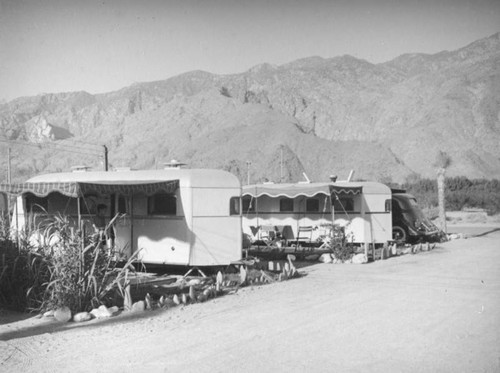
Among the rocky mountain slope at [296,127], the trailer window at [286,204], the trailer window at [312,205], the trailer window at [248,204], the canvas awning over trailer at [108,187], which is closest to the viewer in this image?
the canvas awning over trailer at [108,187]

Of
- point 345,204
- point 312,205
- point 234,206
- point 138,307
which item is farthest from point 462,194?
point 138,307

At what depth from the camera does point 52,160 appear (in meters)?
80.5

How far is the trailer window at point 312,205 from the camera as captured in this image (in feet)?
60.1

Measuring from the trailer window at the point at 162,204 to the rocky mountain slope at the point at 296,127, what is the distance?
44197mm

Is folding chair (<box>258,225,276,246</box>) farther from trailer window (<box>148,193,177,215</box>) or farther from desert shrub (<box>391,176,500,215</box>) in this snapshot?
desert shrub (<box>391,176,500,215</box>)

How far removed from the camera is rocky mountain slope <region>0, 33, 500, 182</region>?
211 feet

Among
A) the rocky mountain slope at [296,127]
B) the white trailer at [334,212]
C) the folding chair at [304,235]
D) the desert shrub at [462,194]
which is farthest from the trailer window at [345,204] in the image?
the rocky mountain slope at [296,127]

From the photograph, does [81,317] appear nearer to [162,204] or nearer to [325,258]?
[162,204]

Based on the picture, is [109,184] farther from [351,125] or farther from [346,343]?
[351,125]

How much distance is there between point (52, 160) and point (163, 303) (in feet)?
251

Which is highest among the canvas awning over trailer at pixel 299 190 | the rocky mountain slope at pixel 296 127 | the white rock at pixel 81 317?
the rocky mountain slope at pixel 296 127

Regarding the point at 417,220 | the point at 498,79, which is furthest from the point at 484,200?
the point at 498,79

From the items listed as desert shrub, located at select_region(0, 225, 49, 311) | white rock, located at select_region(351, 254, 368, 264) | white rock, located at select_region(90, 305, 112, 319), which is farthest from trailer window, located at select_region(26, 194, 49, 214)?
white rock, located at select_region(351, 254, 368, 264)

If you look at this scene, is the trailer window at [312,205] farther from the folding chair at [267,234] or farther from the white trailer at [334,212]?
the folding chair at [267,234]
